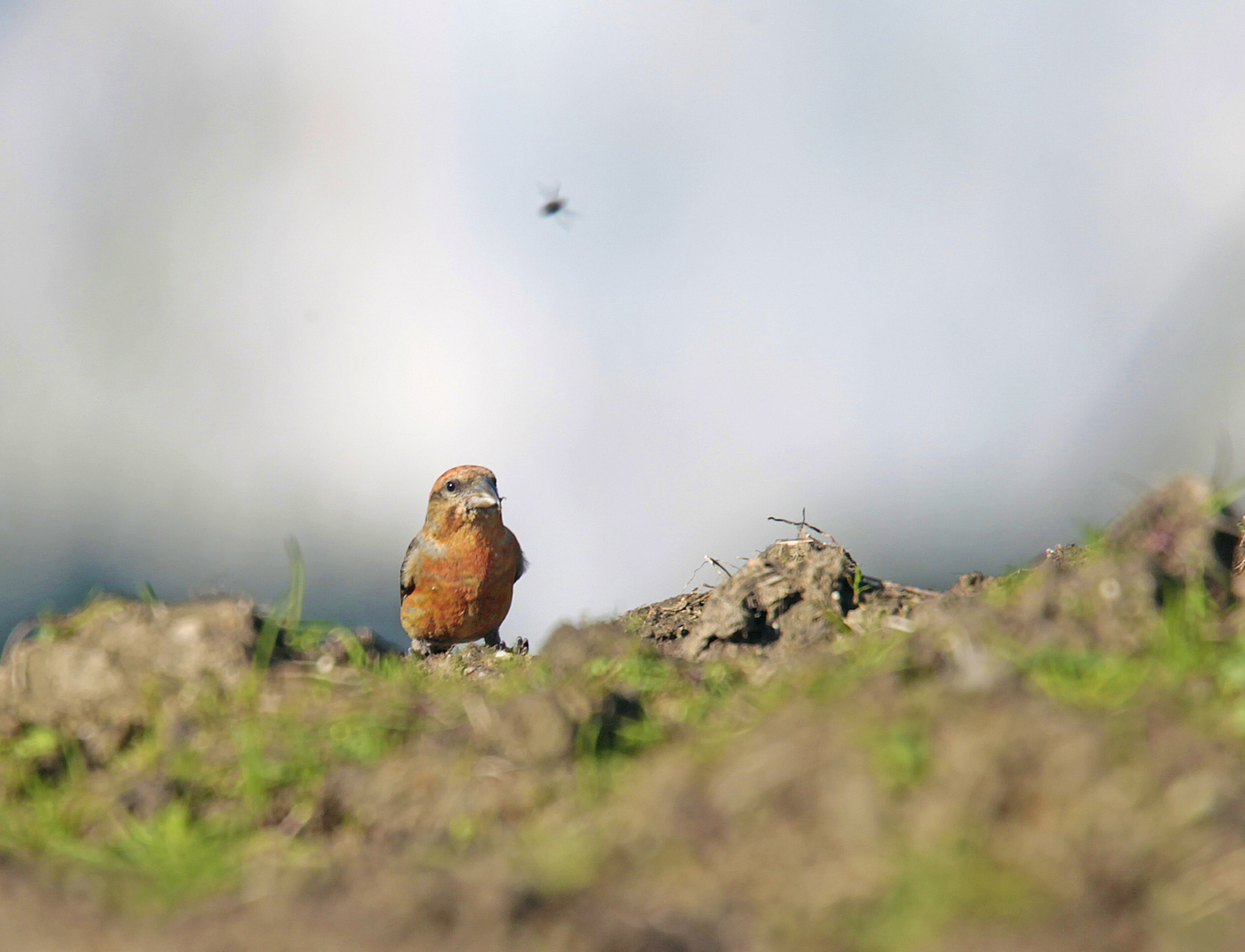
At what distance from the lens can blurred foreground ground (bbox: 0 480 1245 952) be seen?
2686 millimetres

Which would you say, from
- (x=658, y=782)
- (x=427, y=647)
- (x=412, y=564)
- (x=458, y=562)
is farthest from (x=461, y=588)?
(x=658, y=782)

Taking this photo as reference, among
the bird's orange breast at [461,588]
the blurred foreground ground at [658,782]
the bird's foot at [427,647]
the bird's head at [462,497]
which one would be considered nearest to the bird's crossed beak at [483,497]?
the bird's head at [462,497]

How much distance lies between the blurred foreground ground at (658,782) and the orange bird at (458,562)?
3981 mm

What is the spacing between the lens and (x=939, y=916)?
2562mm

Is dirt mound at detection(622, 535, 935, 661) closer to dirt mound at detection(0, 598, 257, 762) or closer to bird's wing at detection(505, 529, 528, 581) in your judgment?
dirt mound at detection(0, 598, 257, 762)

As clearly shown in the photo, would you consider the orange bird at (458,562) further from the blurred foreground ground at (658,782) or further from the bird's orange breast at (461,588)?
the blurred foreground ground at (658,782)

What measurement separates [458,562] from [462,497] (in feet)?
1.68

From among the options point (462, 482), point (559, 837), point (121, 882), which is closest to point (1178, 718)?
point (559, 837)

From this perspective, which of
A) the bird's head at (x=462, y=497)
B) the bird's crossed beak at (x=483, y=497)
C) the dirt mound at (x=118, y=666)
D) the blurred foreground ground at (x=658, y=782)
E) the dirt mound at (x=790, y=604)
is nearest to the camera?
the blurred foreground ground at (x=658, y=782)

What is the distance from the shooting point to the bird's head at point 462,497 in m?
9.11

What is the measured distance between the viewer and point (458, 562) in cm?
924

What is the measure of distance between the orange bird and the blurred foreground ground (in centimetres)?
398

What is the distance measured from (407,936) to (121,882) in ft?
3.45

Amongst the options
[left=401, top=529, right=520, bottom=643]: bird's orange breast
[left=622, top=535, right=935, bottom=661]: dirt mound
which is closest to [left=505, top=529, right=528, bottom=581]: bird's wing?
[left=401, top=529, right=520, bottom=643]: bird's orange breast
